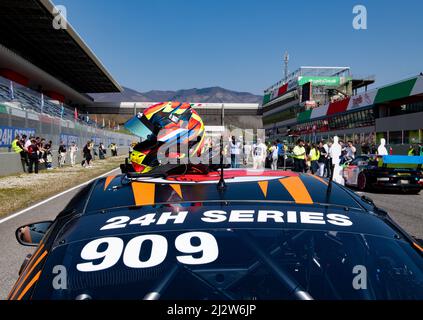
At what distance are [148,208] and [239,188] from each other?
539 mm

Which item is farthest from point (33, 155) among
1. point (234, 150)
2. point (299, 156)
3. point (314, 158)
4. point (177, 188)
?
point (177, 188)

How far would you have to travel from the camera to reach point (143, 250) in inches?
77.5

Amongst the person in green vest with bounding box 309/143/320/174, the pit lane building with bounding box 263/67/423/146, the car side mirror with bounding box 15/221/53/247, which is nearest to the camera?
the car side mirror with bounding box 15/221/53/247

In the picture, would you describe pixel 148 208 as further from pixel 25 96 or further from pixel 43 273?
pixel 25 96

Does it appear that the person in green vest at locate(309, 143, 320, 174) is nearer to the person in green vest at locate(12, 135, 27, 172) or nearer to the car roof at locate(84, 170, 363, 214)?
the person in green vest at locate(12, 135, 27, 172)

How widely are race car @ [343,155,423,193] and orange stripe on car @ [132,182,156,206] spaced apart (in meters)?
14.1

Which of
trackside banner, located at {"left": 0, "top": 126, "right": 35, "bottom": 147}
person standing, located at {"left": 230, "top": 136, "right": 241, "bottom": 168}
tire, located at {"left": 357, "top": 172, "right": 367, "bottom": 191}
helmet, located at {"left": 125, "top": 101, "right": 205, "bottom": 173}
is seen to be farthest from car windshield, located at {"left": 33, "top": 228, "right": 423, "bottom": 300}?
trackside banner, located at {"left": 0, "top": 126, "right": 35, "bottom": 147}

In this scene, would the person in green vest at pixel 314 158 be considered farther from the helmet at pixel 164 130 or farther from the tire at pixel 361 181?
the helmet at pixel 164 130

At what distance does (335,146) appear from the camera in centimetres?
1609

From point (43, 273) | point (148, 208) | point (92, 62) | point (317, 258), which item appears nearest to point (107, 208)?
point (148, 208)

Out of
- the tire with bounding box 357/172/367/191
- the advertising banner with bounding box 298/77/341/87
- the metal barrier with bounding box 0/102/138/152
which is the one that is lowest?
the tire with bounding box 357/172/367/191

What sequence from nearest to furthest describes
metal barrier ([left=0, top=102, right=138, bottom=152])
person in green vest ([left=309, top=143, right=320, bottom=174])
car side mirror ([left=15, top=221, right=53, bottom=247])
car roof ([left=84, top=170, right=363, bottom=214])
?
1. car roof ([left=84, top=170, right=363, bottom=214])
2. car side mirror ([left=15, top=221, right=53, bottom=247])
3. person in green vest ([left=309, top=143, right=320, bottom=174])
4. metal barrier ([left=0, top=102, right=138, bottom=152])

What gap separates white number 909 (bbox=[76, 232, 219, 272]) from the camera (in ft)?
6.27

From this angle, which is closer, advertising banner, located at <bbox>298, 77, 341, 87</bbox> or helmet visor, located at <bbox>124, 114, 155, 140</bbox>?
helmet visor, located at <bbox>124, 114, 155, 140</bbox>
